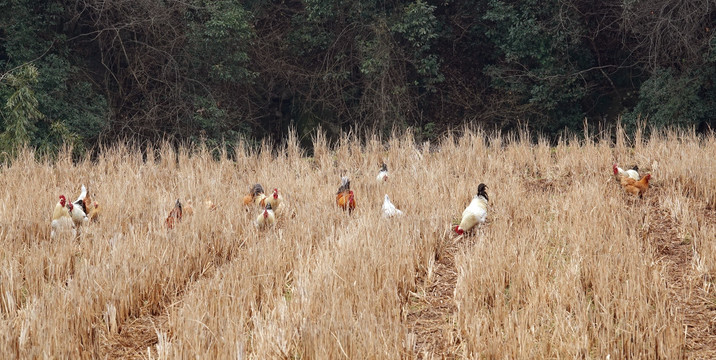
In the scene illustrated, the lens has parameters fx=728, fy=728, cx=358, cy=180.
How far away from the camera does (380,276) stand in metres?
4.88

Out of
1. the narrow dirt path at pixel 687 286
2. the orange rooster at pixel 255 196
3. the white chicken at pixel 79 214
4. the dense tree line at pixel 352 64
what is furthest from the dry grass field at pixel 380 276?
the dense tree line at pixel 352 64

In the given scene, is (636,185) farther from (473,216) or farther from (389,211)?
(389,211)

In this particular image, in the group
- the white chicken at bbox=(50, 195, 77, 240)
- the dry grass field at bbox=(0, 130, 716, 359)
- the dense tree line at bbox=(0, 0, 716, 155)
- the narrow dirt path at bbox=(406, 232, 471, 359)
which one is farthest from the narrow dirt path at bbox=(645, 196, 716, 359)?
the dense tree line at bbox=(0, 0, 716, 155)

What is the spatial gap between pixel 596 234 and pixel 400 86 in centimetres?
1327

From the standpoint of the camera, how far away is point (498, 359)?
3715 mm

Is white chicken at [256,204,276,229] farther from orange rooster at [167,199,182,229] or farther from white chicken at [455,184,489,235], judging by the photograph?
white chicken at [455,184,489,235]

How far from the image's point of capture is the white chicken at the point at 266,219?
6.46 meters

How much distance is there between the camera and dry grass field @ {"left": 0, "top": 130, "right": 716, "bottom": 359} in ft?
12.6

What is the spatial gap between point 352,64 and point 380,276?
14.9 m

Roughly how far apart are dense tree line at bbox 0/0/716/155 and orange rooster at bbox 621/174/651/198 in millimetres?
8545

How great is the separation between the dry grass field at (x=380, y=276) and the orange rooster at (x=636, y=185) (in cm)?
11

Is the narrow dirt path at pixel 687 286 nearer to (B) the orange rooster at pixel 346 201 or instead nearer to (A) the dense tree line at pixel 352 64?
(B) the orange rooster at pixel 346 201

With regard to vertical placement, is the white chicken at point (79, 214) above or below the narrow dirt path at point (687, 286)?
above

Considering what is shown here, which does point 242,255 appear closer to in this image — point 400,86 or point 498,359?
point 498,359
